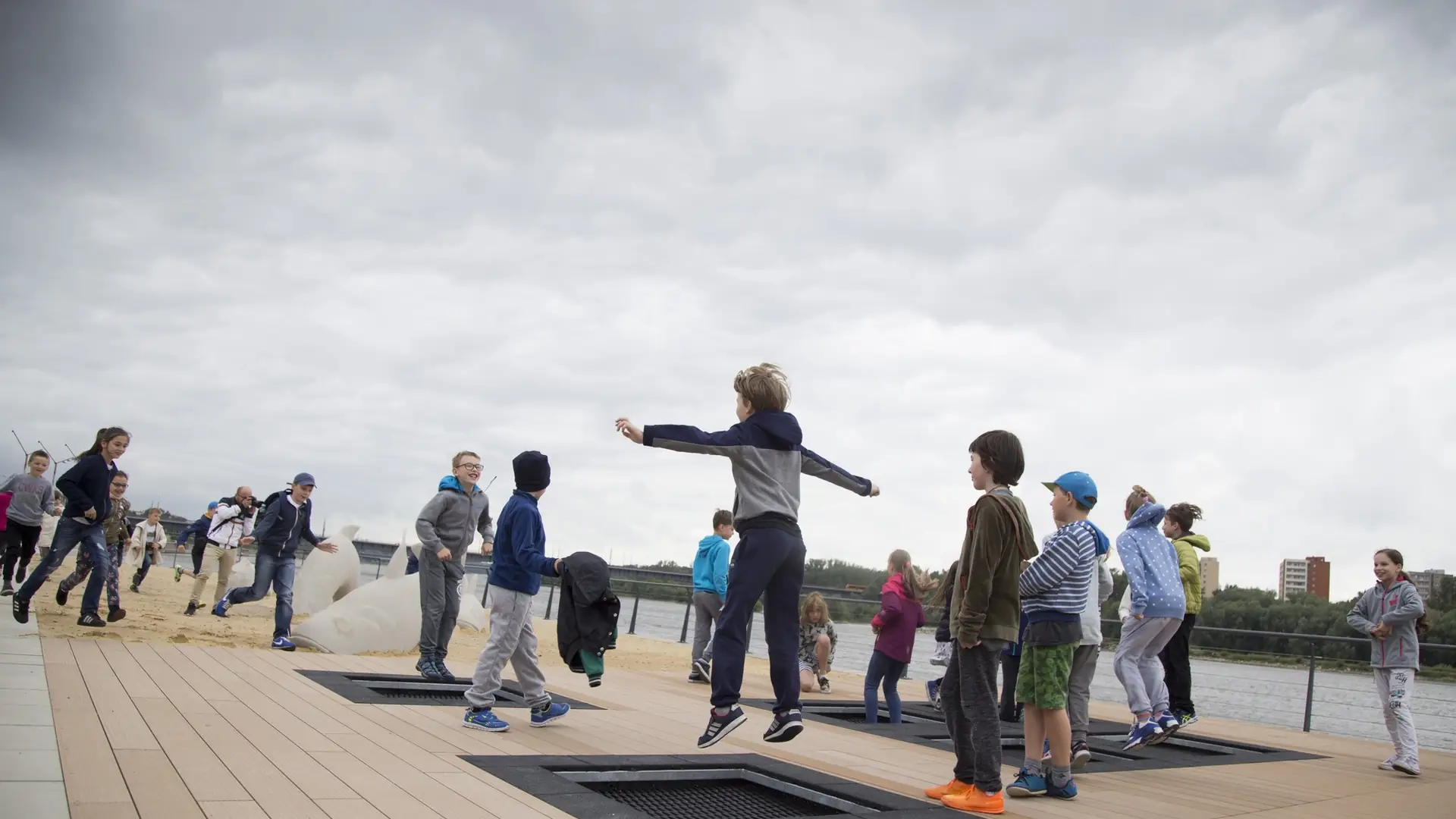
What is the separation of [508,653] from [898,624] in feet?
8.90

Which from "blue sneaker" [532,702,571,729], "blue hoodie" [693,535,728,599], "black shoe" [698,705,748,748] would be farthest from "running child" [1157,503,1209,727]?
"blue sneaker" [532,702,571,729]

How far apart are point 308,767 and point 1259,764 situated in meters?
5.75

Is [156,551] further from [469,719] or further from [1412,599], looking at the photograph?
[1412,599]

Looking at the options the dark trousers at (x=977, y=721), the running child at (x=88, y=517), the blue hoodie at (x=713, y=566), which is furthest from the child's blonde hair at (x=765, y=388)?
the running child at (x=88, y=517)

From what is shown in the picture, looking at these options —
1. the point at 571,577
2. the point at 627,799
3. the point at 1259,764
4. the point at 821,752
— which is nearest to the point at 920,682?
the point at 1259,764

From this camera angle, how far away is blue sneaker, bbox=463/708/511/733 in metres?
5.05

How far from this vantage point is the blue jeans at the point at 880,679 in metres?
6.79

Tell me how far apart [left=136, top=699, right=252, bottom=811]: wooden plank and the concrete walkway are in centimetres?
36

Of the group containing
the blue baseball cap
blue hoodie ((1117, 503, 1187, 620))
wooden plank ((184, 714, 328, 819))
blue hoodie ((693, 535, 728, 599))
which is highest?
the blue baseball cap

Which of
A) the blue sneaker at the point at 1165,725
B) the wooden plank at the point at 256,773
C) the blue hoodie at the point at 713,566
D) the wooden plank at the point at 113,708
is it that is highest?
the blue hoodie at the point at 713,566

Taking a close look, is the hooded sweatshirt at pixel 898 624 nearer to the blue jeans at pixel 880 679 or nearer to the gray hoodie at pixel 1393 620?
the blue jeans at pixel 880 679

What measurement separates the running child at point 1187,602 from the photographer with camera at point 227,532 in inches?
428

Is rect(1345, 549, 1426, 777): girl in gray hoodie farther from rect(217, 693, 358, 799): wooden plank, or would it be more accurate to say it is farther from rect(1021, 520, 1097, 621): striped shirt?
rect(217, 693, 358, 799): wooden plank

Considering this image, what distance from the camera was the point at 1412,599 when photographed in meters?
6.53
